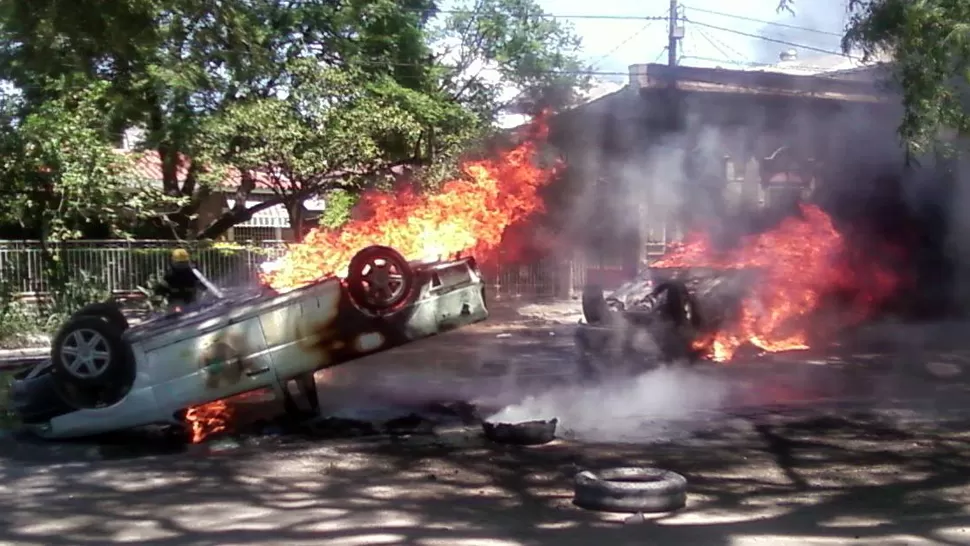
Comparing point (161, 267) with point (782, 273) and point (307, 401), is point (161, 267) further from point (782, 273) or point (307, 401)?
point (782, 273)

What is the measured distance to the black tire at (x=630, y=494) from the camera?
19.6ft

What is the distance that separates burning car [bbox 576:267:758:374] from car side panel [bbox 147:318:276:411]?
534 cm

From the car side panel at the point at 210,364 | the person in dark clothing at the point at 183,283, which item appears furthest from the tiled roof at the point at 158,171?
the car side panel at the point at 210,364

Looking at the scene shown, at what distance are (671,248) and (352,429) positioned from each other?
349 inches

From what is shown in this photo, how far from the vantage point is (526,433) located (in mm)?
8039

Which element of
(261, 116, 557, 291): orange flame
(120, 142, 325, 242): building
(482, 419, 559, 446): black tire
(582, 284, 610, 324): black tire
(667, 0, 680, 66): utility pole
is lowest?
(482, 419, 559, 446): black tire

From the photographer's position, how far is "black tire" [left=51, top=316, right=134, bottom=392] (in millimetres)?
8156

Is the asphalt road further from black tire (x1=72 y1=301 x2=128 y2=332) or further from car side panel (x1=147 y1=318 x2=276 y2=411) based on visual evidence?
black tire (x1=72 y1=301 x2=128 y2=332)

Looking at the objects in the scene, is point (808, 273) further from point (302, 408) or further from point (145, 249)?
point (145, 249)

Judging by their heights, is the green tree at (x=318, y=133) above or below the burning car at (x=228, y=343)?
above

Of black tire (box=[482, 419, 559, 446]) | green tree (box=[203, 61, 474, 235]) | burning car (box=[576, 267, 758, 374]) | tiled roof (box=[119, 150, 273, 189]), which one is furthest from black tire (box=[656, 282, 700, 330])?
tiled roof (box=[119, 150, 273, 189])

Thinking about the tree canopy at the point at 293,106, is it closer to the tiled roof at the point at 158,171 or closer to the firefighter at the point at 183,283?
the tiled roof at the point at 158,171

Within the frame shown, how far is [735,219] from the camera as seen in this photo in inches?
666

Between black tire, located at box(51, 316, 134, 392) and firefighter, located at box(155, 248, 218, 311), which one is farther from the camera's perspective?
firefighter, located at box(155, 248, 218, 311)
